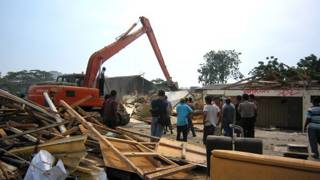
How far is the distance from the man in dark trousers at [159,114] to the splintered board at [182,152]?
231cm

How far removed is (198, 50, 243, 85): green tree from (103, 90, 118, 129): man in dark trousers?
58159 mm

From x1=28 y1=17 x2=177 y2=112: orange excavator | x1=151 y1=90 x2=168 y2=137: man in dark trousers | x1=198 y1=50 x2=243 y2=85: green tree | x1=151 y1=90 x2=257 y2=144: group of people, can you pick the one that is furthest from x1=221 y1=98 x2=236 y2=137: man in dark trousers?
x1=198 y1=50 x2=243 y2=85: green tree

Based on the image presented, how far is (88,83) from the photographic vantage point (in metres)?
19.8

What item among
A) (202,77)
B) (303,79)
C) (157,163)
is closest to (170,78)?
(303,79)

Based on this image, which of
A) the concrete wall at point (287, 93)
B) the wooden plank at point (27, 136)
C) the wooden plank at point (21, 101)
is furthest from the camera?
the concrete wall at point (287, 93)

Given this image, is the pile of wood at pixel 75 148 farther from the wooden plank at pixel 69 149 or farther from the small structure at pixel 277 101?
the small structure at pixel 277 101

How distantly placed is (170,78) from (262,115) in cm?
647

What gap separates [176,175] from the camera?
7.94m

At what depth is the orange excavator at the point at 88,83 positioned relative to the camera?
57.0ft

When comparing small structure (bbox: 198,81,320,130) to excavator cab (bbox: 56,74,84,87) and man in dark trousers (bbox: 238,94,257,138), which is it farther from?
man in dark trousers (bbox: 238,94,257,138)

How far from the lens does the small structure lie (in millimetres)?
24425

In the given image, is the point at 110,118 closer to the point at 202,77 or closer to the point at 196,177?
the point at 196,177

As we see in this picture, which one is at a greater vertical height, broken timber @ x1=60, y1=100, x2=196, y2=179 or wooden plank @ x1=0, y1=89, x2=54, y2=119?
wooden plank @ x1=0, y1=89, x2=54, y2=119

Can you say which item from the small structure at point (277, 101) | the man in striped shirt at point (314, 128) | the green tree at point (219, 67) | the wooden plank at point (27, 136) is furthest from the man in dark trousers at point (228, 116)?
the green tree at point (219, 67)
